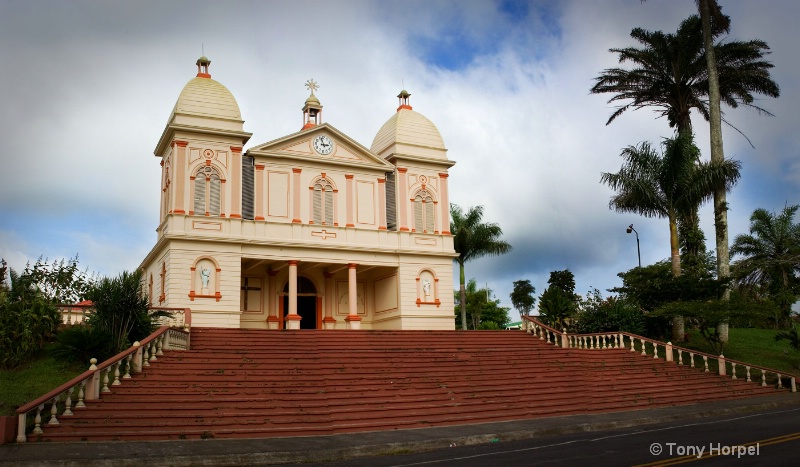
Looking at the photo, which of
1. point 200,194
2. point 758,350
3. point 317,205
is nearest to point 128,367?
point 200,194

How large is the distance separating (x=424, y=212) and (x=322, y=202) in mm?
4852

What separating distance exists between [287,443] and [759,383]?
17742 millimetres

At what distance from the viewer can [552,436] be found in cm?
1558

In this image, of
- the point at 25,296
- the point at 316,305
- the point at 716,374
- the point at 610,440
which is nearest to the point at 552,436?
the point at 610,440

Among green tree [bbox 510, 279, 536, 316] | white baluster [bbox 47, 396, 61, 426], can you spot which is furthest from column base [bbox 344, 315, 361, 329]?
green tree [bbox 510, 279, 536, 316]

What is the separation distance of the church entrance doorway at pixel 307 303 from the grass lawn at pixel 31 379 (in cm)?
1325

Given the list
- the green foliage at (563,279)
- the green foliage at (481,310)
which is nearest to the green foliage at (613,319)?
the green foliage at (481,310)

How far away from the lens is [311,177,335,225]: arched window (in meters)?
30.6

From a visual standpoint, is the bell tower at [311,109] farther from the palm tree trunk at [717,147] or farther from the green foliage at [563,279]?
the green foliage at [563,279]

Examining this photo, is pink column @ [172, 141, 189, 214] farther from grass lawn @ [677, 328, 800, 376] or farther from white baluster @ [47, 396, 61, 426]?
grass lawn @ [677, 328, 800, 376]

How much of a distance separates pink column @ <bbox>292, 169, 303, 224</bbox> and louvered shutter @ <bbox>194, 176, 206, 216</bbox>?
3.69 metres

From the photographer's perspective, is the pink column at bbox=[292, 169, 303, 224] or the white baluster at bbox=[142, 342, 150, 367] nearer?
the white baluster at bbox=[142, 342, 150, 367]

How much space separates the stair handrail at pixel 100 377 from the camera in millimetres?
13859

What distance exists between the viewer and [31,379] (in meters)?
18.2
